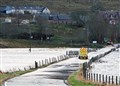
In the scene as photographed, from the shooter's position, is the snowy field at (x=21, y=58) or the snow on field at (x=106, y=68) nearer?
the snow on field at (x=106, y=68)

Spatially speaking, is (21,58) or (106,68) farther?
(21,58)

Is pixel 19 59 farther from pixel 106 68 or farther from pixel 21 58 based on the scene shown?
pixel 106 68

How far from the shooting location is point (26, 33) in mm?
196375

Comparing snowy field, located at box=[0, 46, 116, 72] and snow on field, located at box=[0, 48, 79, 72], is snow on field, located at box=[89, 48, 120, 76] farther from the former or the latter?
snow on field, located at box=[0, 48, 79, 72]

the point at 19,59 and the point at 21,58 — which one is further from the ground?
the point at 19,59

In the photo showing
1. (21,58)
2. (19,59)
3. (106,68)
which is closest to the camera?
(106,68)

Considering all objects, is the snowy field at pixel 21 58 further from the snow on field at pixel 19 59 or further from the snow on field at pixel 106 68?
the snow on field at pixel 106 68

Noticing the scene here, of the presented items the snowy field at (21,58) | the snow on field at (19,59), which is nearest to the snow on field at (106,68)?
the snowy field at (21,58)

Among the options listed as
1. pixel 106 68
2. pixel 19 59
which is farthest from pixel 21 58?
pixel 106 68

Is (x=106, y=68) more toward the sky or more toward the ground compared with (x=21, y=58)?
more toward the sky

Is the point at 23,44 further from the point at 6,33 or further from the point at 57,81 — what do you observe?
the point at 57,81

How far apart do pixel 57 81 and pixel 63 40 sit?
506ft

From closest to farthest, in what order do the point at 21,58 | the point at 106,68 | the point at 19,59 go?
1. the point at 106,68
2. the point at 19,59
3. the point at 21,58

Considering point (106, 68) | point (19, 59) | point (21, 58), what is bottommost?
point (21, 58)
